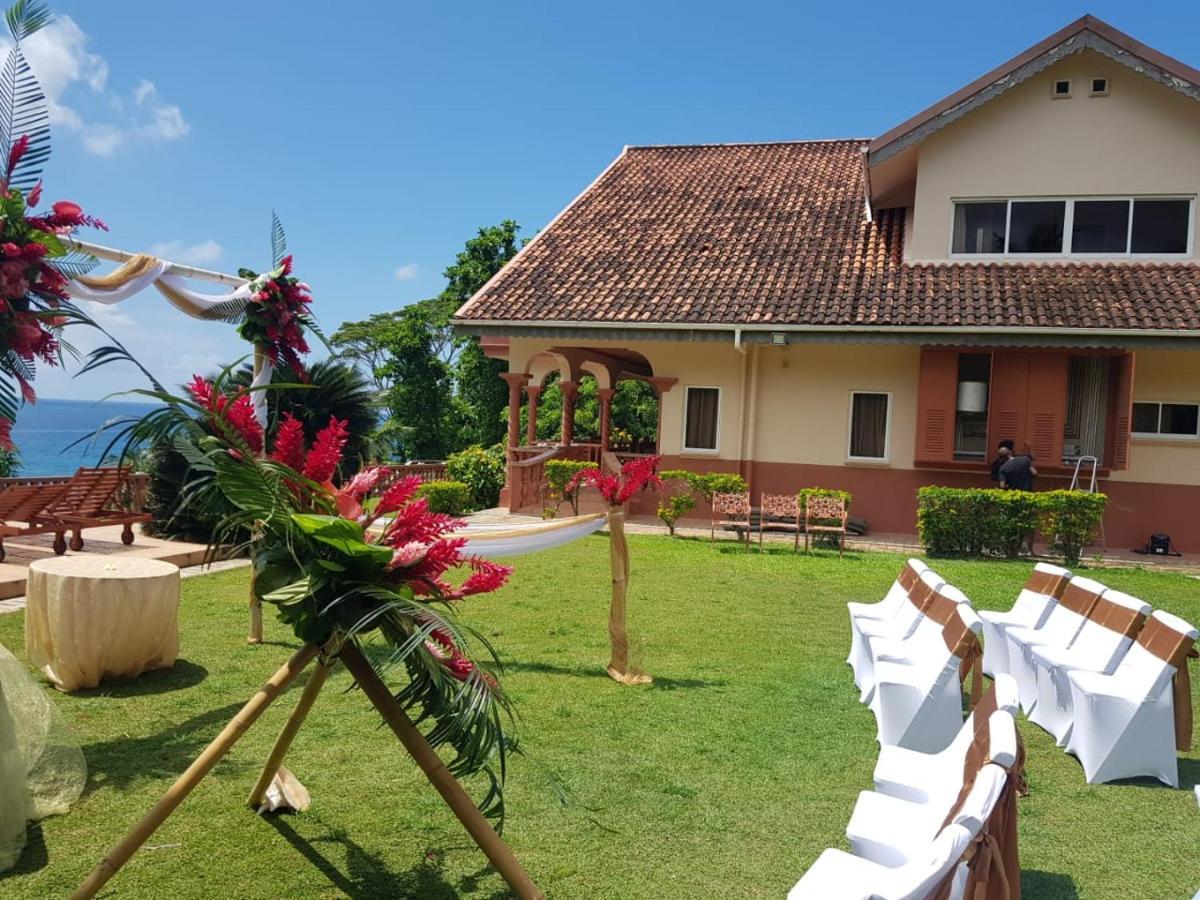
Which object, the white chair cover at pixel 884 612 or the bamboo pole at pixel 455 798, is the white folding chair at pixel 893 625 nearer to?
the white chair cover at pixel 884 612

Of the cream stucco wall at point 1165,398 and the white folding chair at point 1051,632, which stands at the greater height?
the cream stucco wall at point 1165,398

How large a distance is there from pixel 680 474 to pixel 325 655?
475 inches

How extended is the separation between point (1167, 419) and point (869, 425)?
4.51m

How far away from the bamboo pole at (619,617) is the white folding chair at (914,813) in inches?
113

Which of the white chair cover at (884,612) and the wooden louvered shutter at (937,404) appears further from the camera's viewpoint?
the wooden louvered shutter at (937,404)

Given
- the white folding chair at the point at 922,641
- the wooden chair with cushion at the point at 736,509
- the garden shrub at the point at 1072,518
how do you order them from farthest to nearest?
the wooden chair with cushion at the point at 736,509, the garden shrub at the point at 1072,518, the white folding chair at the point at 922,641

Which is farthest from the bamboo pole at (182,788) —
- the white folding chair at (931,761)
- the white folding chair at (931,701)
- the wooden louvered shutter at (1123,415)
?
the wooden louvered shutter at (1123,415)

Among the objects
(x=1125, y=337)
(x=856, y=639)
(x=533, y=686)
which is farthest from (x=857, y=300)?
(x=533, y=686)

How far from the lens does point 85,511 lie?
11.2 m

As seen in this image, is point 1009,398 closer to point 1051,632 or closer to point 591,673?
point 1051,632

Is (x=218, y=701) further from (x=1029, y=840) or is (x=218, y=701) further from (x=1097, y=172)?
(x=1097, y=172)

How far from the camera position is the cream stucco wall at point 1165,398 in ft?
47.3

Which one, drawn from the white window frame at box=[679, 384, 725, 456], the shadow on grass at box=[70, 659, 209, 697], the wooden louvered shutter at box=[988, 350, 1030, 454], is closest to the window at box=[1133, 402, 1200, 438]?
the wooden louvered shutter at box=[988, 350, 1030, 454]

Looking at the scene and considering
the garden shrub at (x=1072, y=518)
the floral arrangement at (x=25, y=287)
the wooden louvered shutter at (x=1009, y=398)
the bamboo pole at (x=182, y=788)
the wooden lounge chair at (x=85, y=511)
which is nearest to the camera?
the bamboo pole at (x=182, y=788)
